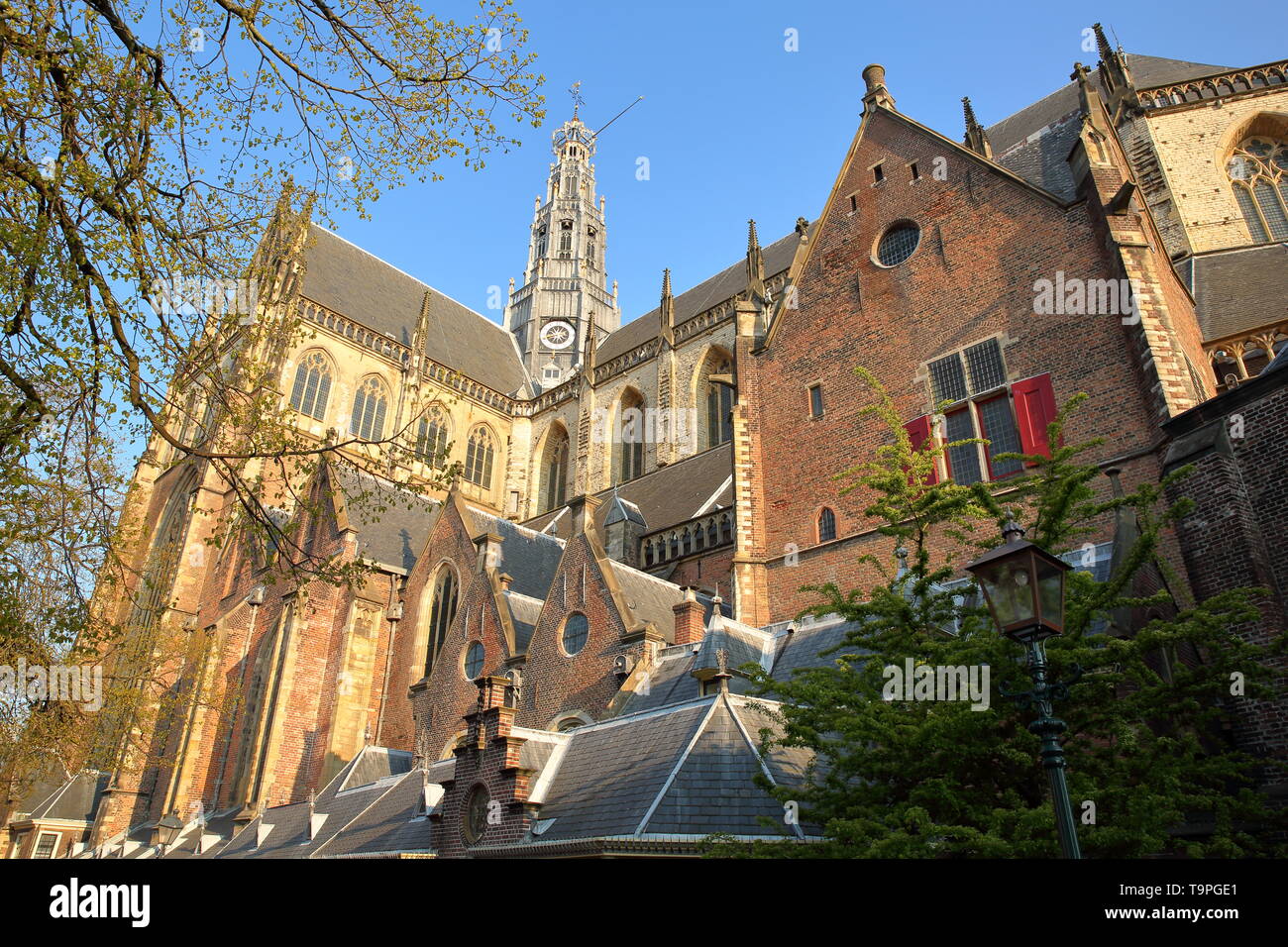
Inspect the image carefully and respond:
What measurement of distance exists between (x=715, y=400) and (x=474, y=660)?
56.9 ft

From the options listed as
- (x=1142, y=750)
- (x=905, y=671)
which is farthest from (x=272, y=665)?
(x=1142, y=750)

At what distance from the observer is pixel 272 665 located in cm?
2417

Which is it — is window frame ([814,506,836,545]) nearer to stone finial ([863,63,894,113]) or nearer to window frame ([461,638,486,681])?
window frame ([461,638,486,681])

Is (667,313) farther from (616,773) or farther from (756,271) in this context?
(616,773)

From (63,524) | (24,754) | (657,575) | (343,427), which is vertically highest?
(343,427)

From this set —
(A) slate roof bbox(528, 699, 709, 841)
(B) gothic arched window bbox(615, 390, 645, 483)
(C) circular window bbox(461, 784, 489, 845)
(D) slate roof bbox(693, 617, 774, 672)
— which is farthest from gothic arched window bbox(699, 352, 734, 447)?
(C) circular window bbox(461, 784, 489, 845)

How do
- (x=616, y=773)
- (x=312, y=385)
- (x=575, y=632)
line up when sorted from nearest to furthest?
(x=616, y=773), (x=575, y=632), (x=312, y=385)

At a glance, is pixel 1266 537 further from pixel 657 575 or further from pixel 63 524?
pixel 657 575

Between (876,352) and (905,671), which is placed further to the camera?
(876,352)

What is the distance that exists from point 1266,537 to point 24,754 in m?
19.3

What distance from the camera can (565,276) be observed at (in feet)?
178

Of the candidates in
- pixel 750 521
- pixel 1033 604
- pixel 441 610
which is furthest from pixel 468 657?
pixel 1033 604

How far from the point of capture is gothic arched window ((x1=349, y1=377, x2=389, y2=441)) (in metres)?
36.9

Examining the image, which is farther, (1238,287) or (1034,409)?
(1238,287)
